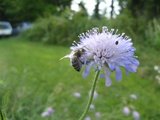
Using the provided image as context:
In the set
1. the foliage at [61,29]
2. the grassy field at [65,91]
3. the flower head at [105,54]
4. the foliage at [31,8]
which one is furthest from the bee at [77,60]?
the foliage at [31,8]

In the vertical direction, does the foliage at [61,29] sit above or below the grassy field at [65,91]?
below

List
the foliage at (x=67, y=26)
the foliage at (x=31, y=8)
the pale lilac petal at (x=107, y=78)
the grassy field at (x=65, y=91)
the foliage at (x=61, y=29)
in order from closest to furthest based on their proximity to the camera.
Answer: the pale lilac petal at (x=107, y=78) < the grassy field at (x=65, y=91) < the foliage at (x=67, y=26) < the foliage at (x=61, y=29) < the foliage at (x=31, y=8)

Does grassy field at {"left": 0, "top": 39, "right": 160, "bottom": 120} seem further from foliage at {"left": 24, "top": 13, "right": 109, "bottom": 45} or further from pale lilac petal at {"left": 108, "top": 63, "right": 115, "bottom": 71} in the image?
foliage at {"left": 24, "top": 13, "right": 109, "bottom": 45}

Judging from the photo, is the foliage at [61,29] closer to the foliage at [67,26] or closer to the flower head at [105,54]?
the foliage at [67,26]

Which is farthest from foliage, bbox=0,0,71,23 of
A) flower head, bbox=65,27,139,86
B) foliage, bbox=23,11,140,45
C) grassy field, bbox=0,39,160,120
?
flower head, bbox=65,27,139,86

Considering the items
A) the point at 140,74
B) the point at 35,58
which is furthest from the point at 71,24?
the point at 140,74

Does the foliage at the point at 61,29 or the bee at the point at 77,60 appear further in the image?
the foliage at the point at 61,29

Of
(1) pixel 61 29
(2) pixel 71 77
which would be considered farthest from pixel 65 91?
(1) pixel 61 29

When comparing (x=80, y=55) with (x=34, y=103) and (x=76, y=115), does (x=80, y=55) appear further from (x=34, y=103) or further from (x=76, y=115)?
(x=76, y=115)
